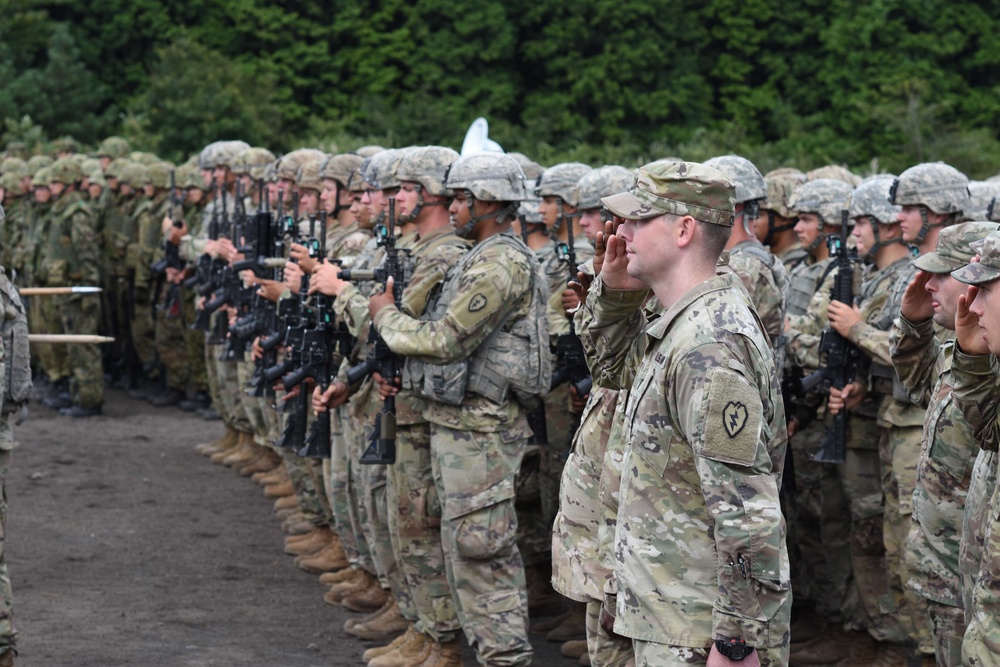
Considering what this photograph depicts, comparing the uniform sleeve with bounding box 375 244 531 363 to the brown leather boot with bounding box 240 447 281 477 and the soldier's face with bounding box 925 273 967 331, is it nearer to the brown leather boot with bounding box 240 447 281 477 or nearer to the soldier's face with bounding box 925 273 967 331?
the soldier's face with bounding box 925 273 967 331

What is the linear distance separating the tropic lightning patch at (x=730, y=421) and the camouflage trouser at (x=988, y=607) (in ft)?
2.97

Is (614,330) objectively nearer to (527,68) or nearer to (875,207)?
(875,207)

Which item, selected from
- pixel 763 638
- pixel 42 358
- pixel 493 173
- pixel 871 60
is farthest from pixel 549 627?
pixel 871 60

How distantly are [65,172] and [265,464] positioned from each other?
5128 mm

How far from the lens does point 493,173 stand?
7.30 meters

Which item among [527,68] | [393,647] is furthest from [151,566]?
[527,68]

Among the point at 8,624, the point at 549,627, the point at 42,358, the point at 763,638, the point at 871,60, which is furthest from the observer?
the point at 871,60

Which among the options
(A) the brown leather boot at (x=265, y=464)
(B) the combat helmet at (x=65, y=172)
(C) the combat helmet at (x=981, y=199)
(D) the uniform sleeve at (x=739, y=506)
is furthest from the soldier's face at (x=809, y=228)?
(B) the combat helmet at (x=65, y=172)

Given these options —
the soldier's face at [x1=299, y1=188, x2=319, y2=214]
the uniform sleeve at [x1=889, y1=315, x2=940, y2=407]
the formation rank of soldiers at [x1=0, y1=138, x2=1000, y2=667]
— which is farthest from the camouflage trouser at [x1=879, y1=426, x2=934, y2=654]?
the soldier's face at [x1=299, y1=188, x2=319, y2=214]

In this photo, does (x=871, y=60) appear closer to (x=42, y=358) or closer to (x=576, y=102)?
(x=576, y=102)

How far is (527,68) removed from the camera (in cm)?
2988

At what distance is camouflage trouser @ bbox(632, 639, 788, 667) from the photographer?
427cm

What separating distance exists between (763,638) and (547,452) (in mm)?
4946

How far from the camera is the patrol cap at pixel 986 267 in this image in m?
4.46
